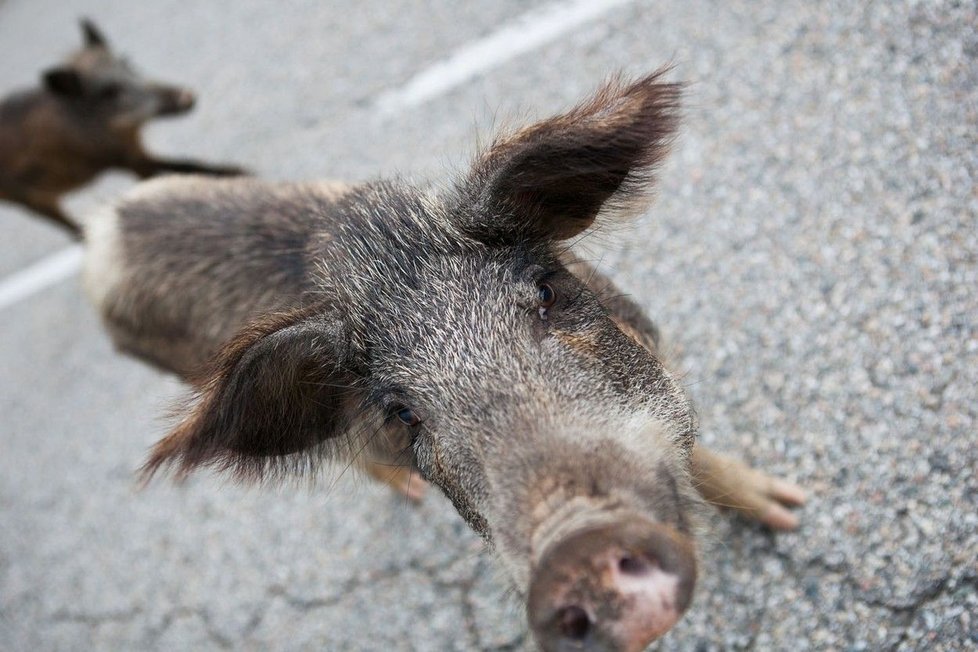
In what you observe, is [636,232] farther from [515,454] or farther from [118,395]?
[118,395]

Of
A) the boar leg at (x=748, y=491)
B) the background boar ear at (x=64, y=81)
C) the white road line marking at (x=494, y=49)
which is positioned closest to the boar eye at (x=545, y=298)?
the boar leg at (x=748, y=491)

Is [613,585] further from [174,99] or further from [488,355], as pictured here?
[174,99]

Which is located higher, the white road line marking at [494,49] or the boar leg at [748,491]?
the white road line marking at [494,49]

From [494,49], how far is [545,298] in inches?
117

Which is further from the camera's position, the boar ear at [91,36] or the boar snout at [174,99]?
the boar ear at [91,36]

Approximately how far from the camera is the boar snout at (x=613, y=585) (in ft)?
4.25

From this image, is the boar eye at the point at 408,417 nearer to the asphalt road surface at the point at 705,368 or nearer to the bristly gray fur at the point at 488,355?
the bristly gray fur at the point at 488,355

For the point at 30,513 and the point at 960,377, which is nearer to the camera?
the point at 960,377

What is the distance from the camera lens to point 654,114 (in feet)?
5.62

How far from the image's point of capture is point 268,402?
77.1 inches

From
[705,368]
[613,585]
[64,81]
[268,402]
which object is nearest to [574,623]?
[613,585]

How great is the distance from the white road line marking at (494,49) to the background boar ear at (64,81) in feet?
7.06

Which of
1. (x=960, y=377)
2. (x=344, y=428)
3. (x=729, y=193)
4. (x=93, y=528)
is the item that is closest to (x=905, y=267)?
(x=960, y=377)

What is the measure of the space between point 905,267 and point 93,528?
13.8 ft
